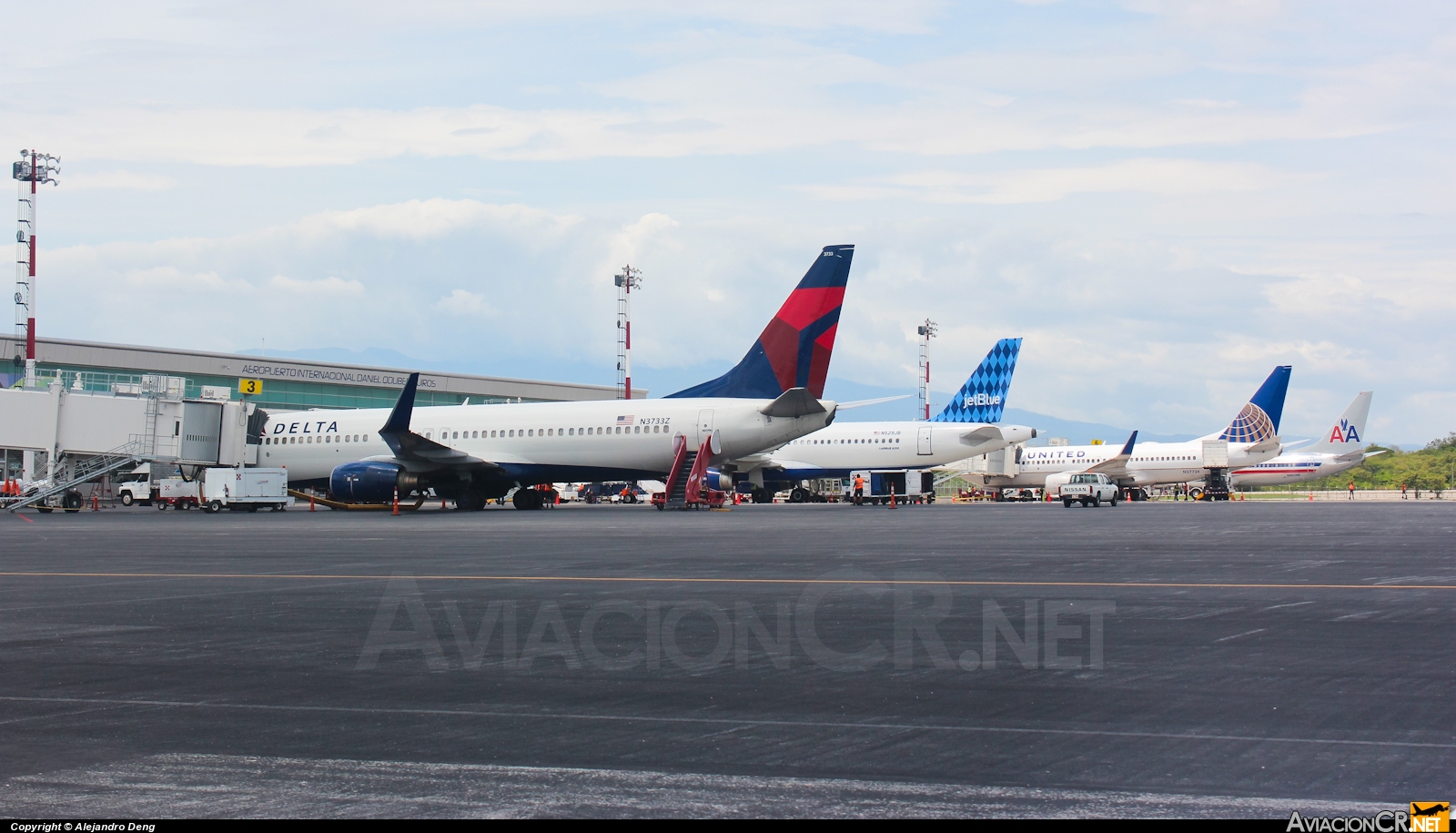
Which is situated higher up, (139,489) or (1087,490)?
(1087,490)

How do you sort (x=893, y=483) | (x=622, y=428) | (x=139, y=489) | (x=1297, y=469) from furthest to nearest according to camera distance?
(x=1297, y=469) < (x=893, y=483) < (x=139, y=489) < (x=622, y=428)

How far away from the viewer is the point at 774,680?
7473mm

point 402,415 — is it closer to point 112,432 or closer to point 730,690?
point 112,432

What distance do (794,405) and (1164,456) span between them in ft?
140

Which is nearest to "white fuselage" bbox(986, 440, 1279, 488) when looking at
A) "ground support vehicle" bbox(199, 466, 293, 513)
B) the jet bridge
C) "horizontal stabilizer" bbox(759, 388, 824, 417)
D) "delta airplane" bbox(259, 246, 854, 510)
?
"delta airplane" bbox(259, 246, 854, 510)

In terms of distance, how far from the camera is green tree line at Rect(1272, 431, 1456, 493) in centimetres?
10856

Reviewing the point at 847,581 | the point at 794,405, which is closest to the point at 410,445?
the point at 794,405

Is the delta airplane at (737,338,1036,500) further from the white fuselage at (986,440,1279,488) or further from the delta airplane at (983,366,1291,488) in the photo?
the white fuselage at (986,440,1279,488)

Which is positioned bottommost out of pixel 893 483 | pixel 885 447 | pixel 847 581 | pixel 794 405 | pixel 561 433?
pixel 847 581

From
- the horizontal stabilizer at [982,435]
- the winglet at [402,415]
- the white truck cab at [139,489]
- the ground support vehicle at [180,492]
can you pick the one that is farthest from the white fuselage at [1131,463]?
the white truck cab at [139,489]

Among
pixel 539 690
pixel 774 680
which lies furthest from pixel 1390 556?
pixel 539 690

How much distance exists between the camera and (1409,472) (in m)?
117

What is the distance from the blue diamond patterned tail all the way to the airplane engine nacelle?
27990mm

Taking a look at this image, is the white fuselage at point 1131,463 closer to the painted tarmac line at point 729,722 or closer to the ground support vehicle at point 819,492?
the ground support vehicle at point 819,492
